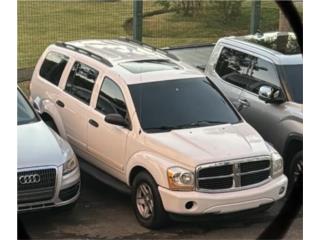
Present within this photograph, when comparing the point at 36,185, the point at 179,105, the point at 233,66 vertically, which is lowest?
the point at 36,185

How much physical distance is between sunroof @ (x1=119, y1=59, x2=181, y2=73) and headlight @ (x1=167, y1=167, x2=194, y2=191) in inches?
63.4

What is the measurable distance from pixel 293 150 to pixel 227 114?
0.83 m

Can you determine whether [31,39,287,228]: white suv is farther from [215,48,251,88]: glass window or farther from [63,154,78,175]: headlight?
[215,48,251,88]: glass window

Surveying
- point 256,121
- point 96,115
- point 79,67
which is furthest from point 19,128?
point 256,121

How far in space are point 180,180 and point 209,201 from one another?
324 mm

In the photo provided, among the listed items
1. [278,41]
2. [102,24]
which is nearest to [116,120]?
[278,41]

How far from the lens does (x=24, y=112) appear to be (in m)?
6.99

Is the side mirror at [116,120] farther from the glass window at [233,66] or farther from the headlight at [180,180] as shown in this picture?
the glass window at [233,66]

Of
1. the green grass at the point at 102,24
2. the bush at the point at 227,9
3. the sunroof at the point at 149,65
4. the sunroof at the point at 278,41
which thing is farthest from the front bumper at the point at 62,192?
the bush at the point at 227,9

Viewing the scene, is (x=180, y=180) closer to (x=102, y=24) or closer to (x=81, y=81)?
(x=81, y=81)

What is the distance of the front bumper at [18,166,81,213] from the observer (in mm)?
6082

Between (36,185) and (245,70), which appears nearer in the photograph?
(36,185)

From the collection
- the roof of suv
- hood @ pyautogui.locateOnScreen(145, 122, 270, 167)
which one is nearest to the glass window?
the roof of suv

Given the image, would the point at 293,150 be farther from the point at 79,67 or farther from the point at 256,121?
the point at 79,67
